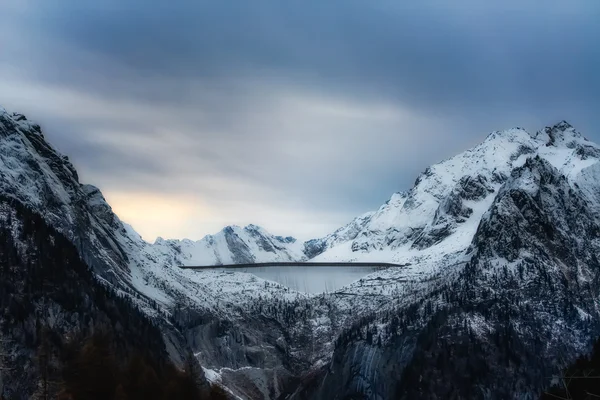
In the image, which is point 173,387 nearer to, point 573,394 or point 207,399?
point 207,399

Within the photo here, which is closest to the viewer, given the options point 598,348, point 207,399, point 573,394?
point 207,399

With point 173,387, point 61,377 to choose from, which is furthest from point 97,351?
point 173,387

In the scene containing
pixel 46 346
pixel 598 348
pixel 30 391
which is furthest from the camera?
pixel 30 391

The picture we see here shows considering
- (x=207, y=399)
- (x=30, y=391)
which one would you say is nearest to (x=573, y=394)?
(x=207, y=399)

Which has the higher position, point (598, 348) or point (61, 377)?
point (598, 348)

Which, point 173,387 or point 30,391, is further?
point 30,391

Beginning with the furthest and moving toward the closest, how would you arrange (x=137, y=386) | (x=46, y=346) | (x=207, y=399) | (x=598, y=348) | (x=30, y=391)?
(x=30, y=391)
(x=598, y=348)
(x=207, y=399)
(x=137, y=386)
(x=46, y=346)

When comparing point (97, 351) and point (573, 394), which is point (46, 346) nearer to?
point (97, 351)

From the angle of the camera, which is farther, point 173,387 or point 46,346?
point 173,387

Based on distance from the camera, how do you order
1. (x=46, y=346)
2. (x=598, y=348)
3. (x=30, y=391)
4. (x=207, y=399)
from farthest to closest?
(x=30, y=391)
(x=598, y=348)
(x=207, y=399)
(x=46, y=346)
